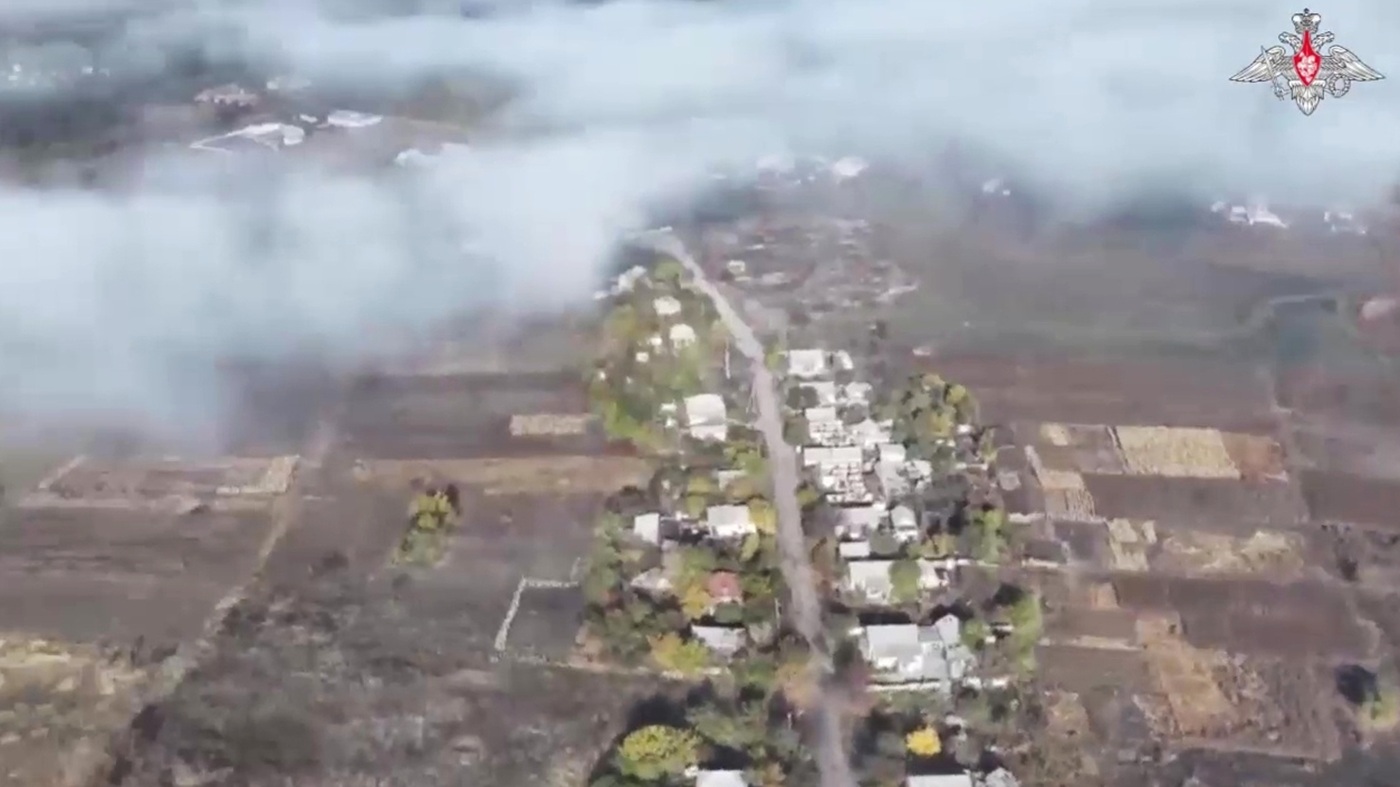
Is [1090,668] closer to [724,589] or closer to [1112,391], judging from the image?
[724,589]

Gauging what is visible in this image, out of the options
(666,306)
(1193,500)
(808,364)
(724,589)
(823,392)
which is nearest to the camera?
(724,589)

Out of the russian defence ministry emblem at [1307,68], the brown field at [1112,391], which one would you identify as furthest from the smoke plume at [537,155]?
the brown field at [1112,391]

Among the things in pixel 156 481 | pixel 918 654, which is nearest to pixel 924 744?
pixel 918 654

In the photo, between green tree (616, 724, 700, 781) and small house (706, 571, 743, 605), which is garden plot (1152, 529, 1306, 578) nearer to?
small house (706, 571, 743, 605)


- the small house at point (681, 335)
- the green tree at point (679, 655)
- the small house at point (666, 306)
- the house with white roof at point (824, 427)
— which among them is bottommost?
the green tree at point (679, 655)

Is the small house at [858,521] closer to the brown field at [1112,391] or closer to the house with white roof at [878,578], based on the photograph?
the house with white roof at [878,578]

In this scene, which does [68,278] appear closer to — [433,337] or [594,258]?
[433,337]
